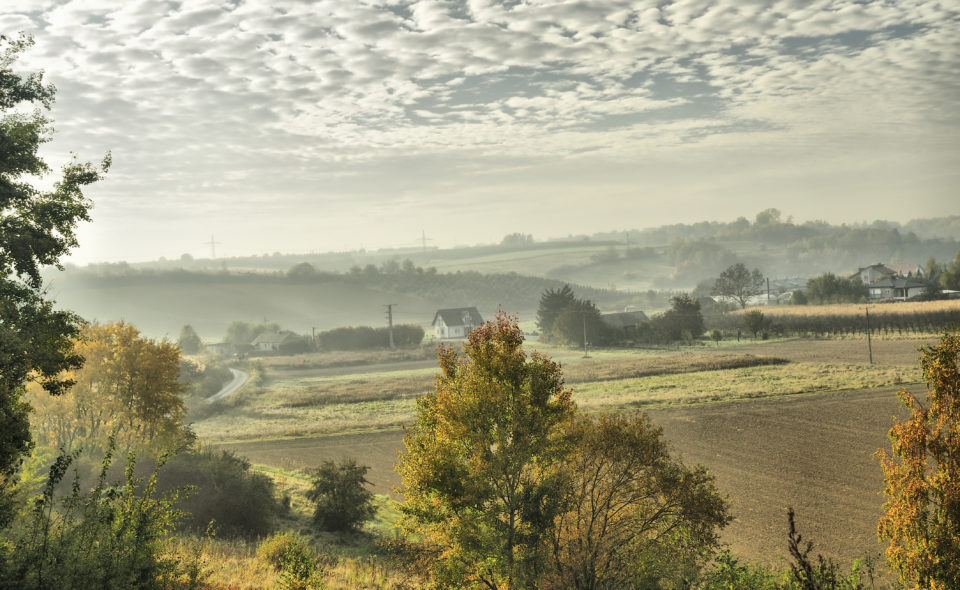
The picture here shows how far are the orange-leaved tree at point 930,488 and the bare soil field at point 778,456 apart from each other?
Result: 7.44m

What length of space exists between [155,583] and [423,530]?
8.41 metres

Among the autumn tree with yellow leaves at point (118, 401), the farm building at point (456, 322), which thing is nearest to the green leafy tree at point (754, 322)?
the farm building at point (456, 322)

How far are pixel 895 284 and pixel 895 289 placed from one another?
5.47 feet

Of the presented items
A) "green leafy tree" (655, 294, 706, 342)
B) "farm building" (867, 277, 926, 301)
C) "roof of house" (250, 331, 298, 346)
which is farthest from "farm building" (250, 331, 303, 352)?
"farm building" (867, 277, 926, 301)

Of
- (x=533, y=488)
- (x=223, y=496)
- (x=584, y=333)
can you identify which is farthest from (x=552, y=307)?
(x=533, y=488)

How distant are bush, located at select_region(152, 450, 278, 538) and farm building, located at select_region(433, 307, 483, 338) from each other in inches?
3800

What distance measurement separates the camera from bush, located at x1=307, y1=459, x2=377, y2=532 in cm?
2452

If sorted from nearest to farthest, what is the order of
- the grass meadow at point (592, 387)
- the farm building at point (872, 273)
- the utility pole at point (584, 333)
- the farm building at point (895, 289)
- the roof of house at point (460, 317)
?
the grass meadow at point (592, 387), the utility pole at point (584, 333), the farm building at point (895, 289), the roof of house at point (460, 317), the farm building at point (872, 273)

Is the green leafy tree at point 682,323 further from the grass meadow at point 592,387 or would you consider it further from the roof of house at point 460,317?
the roof of house at point 460,317

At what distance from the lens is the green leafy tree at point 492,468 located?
15469 millimetres

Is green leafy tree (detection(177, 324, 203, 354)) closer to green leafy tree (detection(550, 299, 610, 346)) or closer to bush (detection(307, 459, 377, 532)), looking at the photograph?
green leafy tree (detection(550, 299, 610, 346))

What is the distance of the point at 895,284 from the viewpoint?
108938 mm

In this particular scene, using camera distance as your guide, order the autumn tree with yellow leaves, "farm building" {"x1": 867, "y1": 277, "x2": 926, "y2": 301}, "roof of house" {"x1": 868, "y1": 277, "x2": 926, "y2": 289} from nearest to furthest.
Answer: the autumn tree with yellow leaves → "farm building" {"x1": 867, "y1": 277, "x2": 926, "y2": 301} → "roof of house" {"x1": 868, "y1": 277, "x2": 926, "y2": 289}

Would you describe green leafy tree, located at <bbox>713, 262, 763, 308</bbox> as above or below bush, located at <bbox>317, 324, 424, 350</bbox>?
above
